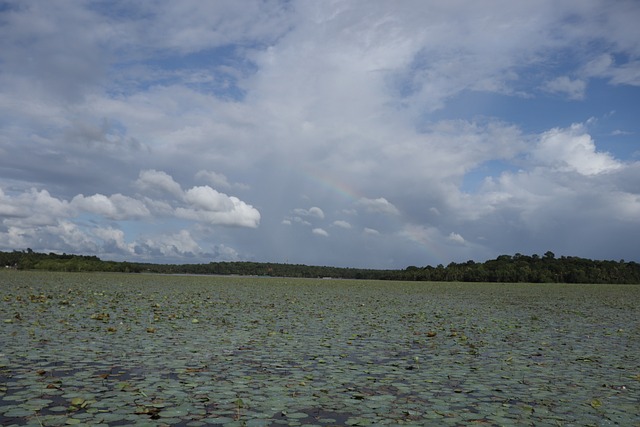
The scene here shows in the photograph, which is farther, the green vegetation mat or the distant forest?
the distant forest

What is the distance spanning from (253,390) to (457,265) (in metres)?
126

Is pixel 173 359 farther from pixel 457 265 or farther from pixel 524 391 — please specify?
pixel 457 265

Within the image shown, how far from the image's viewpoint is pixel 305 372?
9.70m

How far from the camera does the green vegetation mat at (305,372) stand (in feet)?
22.6

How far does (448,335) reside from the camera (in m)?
15.5

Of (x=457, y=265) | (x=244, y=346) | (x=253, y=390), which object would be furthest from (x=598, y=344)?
(x=457, y=265)

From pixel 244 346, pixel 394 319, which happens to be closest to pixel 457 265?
pixel 394 319

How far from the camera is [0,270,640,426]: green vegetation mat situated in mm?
6879

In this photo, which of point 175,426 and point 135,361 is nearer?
point 175,426

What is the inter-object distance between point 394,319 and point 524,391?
38.5ft

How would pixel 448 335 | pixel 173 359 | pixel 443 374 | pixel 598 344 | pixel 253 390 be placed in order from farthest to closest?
pixel 448 335
pixel 598 344
pixel 173 359
pixel 443 374
pixel 253 390

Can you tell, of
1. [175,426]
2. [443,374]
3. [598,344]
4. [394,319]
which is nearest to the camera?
[175,426]

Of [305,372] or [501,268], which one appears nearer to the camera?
[305,372]

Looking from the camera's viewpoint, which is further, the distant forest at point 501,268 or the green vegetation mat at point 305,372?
the distant forest at point 501,268
